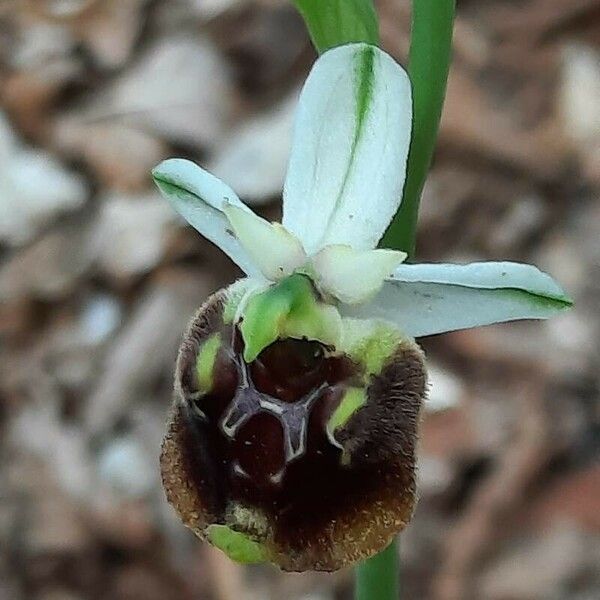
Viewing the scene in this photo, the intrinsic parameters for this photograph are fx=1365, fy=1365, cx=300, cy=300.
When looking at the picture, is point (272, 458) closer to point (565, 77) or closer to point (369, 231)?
point (369, 231)

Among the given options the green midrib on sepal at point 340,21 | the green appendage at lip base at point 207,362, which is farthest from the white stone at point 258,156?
the green appendage at lip base at point 207,362

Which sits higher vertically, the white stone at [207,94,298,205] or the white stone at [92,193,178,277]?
the white stone at [207,94,298,205]

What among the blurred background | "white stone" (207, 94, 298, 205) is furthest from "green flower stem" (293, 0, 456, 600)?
"white stone" (207, 94, 298, 205)

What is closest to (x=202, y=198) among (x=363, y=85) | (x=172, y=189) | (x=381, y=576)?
(x=172, y=189)

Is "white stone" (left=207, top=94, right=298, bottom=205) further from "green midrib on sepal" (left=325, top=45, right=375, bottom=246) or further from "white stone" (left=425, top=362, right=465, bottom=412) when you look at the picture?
"green midrib on sepal" (left=325, top=45, right=375, bottom=246)

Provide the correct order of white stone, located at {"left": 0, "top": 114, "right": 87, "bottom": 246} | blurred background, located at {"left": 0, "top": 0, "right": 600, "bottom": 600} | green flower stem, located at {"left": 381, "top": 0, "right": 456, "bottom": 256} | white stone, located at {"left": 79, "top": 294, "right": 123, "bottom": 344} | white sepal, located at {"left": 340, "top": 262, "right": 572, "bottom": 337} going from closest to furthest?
1. white sepal, located at {"left": 340, "top": 262, "right": 572, "bottom": 337}
2. green flower stem, located at {"left": 381, "top": 0, "right": 456, "bottom": 256}
3. blurred background, located at {"left": 0, "top": 0, "right": 600, "bottom": 600}
4. white stone, located at {"left": 79, "top": 294, "right": 123, "bottom": 344}
5. white stone, located at {"left": 0, "top": 114, "right": 87, "bottom": 246}

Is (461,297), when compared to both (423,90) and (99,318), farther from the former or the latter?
(99,318)

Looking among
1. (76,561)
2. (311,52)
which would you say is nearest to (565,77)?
(311,52)

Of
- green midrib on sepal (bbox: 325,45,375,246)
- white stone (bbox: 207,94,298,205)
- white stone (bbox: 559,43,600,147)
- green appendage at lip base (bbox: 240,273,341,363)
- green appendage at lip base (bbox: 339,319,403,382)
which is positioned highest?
green midrib on sepal (bbox: 325,45,375,246)
